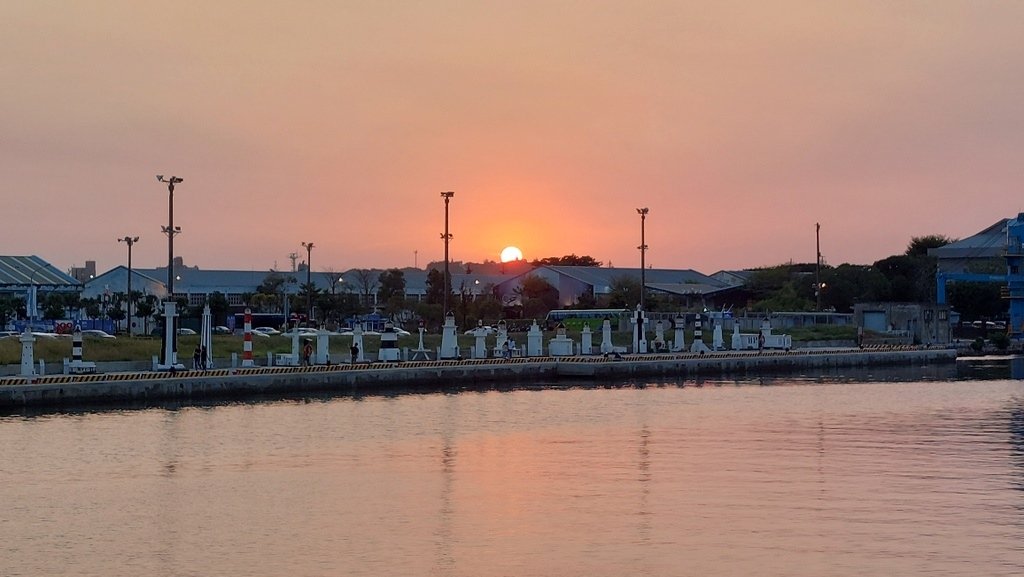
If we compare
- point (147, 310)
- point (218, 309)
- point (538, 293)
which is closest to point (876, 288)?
point (538, 293)

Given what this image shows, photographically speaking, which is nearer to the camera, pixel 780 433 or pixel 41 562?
pixel 41 562

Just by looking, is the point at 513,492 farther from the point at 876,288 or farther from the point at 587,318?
the point at 876,288

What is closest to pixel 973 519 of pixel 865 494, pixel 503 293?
pixel 865 494

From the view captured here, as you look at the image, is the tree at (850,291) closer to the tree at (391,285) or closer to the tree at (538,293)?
the tree at (538,293)

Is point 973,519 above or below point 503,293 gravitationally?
below

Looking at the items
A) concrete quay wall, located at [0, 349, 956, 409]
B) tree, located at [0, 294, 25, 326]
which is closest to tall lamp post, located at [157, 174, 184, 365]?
concrete quay wall, located at [0, 349, 956, 409]

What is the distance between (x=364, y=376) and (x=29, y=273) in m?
Result: 63.7

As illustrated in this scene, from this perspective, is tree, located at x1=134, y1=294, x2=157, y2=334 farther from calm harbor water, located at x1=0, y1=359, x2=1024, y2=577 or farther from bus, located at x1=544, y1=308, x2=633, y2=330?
calm harbor water, located at x1=0, y1=359, x2=1024, y2=577

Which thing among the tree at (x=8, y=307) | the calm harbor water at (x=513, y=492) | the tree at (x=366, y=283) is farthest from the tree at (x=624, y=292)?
the calm harbor water at (x=513, y=492)

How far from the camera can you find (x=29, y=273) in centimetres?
10969

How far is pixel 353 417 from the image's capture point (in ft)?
140

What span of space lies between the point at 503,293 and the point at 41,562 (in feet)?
404

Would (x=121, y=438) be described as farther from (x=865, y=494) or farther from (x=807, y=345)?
(x=807, y=345)

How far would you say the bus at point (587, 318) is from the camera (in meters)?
96.8
